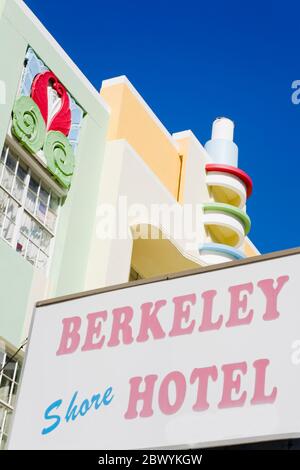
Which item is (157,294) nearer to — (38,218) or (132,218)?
(38,218)

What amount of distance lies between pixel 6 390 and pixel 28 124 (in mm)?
3796

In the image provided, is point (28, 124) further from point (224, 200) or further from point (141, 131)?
point (224, 200)

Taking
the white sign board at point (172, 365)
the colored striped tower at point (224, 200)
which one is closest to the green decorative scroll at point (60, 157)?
the colored striped tower at point (224, 200)

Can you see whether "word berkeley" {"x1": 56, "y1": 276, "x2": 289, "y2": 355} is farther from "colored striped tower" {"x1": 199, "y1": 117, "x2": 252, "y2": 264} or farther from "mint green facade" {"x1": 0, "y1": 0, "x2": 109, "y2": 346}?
"colored striped tower" {"x1": 199, "y1": 117, "x2": 252, "y2": 264}

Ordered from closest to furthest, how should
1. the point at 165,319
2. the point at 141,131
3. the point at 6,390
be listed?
1. the point at 165,319
2. the point at 6,390
3. the point at 141,131

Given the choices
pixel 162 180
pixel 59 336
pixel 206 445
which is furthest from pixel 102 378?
pixel 162 180

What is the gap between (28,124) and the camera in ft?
37.7

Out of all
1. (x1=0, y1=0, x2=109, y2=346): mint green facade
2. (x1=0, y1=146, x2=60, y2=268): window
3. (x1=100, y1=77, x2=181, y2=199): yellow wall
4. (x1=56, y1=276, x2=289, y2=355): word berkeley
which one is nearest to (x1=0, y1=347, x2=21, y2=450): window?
(x1=0, y1=0, x2=109, y2=346): mint green facade

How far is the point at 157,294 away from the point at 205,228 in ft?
32.7

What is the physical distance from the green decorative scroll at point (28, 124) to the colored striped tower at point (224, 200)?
4.91 m

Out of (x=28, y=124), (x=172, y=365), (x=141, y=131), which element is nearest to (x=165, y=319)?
(x=172, y=365)

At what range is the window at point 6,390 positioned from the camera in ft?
33.6

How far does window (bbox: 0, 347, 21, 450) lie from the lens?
1023 centimetres

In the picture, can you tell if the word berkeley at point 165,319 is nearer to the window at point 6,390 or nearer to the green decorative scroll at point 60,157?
the window at point 6,390
